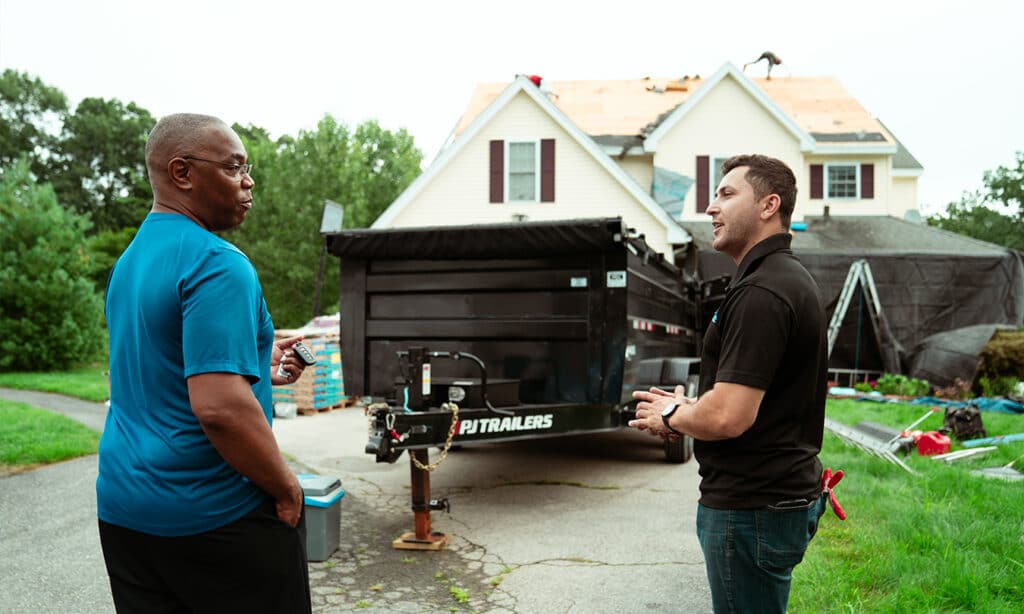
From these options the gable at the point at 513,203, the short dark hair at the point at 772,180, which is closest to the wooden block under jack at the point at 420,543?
the short dark hair at the point at 772,180

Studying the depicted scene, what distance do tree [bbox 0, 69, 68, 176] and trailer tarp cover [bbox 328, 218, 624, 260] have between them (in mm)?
49191

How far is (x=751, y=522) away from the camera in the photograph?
89.5 inches

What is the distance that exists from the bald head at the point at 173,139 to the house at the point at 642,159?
17579mm

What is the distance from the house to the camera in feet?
67.4

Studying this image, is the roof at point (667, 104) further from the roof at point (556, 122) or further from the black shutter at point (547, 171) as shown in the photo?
the black shutter at point (547, 171)

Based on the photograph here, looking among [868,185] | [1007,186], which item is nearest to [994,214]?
[1007,186]

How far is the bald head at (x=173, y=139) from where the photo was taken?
2092 mm

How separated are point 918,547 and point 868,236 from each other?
698 inches

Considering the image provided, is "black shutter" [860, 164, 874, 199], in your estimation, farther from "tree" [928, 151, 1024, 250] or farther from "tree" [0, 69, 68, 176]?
"tree" [0, 69, 68, 176]

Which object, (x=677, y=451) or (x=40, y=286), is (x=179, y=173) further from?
(x=40, y=286)

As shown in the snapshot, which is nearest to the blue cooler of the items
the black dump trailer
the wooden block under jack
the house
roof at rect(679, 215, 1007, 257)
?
the wooden block under jack

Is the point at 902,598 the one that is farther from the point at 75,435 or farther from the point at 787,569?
the point at 75,435

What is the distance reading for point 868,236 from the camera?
20.8 metres

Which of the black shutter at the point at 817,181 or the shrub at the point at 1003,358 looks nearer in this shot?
the shrub at the point at 1003,358
